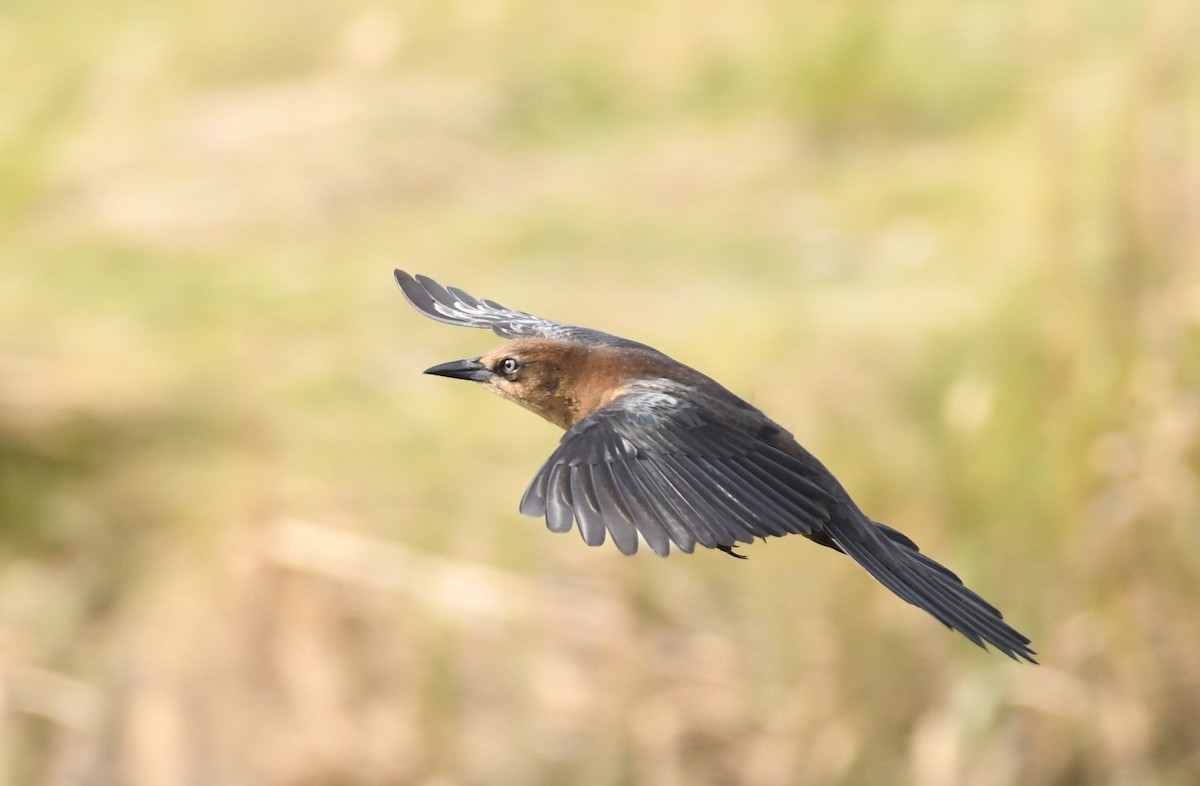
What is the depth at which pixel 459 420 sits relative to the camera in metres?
6.96

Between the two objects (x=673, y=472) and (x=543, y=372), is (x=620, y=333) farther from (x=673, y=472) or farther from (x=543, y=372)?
(x=673, y=472)

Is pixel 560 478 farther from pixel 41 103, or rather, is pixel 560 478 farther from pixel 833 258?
pixel 41 103

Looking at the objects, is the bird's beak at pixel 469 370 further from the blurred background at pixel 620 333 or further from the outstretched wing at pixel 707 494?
the blurred background at pixel 620 333

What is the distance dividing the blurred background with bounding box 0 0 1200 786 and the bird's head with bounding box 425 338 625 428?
2025mm

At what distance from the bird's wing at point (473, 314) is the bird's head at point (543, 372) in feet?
0.62

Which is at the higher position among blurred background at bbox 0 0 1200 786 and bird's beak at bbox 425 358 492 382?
blurred background at bbox 0 0 1200 786

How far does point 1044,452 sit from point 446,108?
10.1 ft

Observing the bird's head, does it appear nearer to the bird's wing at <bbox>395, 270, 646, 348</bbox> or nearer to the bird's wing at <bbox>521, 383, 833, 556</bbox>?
the bird's wing at <bbox>395, 270, 646, 348</bbox>

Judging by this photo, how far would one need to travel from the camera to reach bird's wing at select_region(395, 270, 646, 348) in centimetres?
470

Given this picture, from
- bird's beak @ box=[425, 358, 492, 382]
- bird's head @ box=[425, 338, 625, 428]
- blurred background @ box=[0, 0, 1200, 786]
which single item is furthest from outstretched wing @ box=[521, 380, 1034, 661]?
blurred background @ box=[0, 0, 1200, 786]

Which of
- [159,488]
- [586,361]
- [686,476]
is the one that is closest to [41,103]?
[159,488]

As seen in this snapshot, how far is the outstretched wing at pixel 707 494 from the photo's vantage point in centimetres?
353

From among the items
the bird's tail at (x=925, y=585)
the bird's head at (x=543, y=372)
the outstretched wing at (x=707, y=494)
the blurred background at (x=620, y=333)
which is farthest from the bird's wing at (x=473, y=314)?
the blurred background at (x=620, y=333)

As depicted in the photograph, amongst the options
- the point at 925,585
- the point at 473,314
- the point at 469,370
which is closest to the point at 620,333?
the point at 473,314
